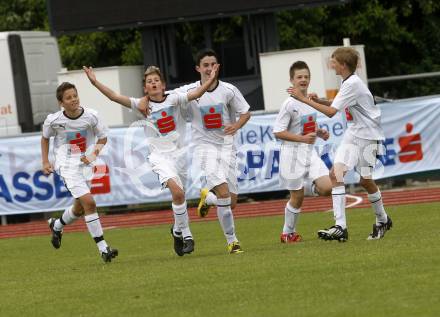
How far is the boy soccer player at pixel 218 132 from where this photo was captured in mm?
14000

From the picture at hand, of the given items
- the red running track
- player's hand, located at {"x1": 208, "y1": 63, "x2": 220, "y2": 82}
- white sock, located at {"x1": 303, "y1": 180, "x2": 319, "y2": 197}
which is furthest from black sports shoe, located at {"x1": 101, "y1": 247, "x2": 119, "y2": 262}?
the red running track

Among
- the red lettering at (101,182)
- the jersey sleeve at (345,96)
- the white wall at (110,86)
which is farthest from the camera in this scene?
the white wall at (110,86)

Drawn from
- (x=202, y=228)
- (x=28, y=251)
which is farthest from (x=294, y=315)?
(x=202, y=228)

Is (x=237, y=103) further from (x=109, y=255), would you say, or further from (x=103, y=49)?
(x=103, y=49)

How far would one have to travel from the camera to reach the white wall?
27.2 meters

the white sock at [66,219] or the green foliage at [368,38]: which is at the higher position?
the green foliage at [368,38]

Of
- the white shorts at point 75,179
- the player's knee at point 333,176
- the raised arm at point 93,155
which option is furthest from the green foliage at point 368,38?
the player's knee at point 333,176

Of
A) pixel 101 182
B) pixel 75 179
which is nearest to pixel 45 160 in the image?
pixel 75 179

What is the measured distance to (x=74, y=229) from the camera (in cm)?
2194

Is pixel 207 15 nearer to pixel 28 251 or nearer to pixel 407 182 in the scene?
pixel 407 182

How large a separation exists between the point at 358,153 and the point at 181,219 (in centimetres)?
204

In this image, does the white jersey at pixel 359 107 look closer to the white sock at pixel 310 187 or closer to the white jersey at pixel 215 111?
Answer: the white jersey at pixel 215 111

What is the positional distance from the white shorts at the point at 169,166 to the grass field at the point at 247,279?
87 cm

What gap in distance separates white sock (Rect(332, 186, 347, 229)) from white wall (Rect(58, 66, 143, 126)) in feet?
44.6
